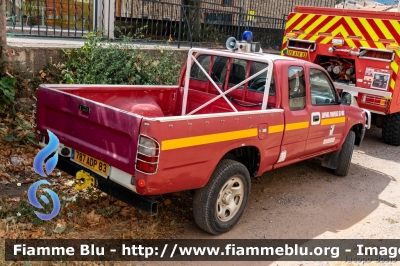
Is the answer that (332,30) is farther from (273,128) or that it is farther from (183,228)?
(183,228)

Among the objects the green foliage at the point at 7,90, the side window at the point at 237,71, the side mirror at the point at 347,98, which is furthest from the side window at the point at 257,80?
the green foliage at the point at 7,90

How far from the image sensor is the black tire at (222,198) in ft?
13.5

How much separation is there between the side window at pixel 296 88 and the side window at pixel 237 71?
56 cm

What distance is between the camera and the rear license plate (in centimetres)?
392

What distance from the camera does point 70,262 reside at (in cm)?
363

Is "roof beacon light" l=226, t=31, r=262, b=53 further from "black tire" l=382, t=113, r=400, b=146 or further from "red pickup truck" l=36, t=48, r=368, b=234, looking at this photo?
"black tire" l=382, t=113, r=400, b=146

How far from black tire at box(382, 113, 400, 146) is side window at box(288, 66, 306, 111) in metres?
4.20

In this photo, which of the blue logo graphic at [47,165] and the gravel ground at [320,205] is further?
the gravel ground at [320,205]

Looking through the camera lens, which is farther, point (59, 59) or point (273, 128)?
point (59, 59)

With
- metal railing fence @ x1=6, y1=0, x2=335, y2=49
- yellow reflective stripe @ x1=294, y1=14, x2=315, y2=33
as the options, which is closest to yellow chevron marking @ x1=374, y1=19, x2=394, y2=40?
yellow reflective stripe @ x1=294, y1=14, x2=315, y2=33

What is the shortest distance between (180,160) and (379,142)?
263 inches

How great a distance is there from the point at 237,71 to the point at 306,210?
196 cm

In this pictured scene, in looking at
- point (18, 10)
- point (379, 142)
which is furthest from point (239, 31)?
point (18, 10)

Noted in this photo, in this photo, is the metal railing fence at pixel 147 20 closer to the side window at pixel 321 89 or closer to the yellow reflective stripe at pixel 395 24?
the yellow reflective stripe at pixel 395 24
